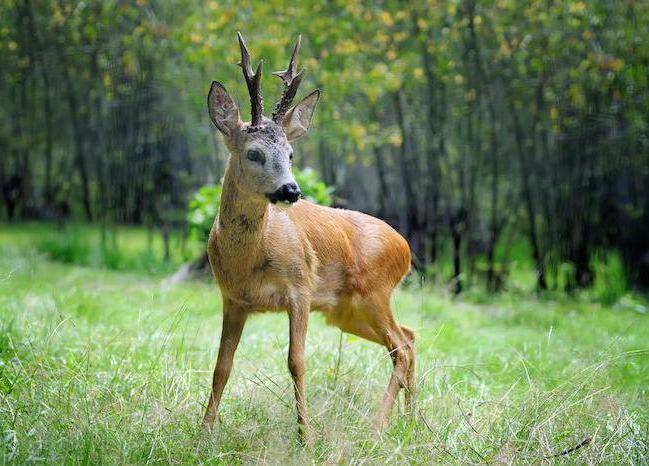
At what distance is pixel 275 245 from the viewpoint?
3529mm

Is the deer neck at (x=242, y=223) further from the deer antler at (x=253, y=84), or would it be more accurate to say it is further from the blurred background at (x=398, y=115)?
the blurred background at (x=398, y=115)

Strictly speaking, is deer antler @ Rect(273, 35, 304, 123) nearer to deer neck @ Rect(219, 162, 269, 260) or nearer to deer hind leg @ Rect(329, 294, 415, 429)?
deer neck @ Rect(219, 162, 269, 260)

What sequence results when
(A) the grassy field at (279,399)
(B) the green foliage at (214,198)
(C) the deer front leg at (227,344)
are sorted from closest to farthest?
(A) the grassy field at (279,399)
(C) the deer front leg at (227,344)
(B) the green foliage at (214,198)

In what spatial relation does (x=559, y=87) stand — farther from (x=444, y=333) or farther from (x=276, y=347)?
(x=276, y=347)

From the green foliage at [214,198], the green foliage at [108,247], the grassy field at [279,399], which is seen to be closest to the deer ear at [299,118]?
the grassy field at [279,399]

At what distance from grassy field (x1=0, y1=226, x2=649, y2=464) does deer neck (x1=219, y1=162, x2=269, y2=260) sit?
437mm

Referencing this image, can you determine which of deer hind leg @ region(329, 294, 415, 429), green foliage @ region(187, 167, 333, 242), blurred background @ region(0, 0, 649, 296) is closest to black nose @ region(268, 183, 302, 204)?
deer hind leg @ region(329, 294, 415, 429)

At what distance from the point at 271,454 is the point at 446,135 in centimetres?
697

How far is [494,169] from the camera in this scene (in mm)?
9188

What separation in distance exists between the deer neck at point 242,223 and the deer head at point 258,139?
0.16ft

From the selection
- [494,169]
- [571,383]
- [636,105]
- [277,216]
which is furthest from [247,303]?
[636,105]

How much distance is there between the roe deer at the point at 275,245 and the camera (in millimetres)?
3367

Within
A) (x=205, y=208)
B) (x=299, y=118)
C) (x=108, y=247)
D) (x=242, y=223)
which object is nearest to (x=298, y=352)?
(x=242, y=223)

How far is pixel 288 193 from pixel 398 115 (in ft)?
21.0
